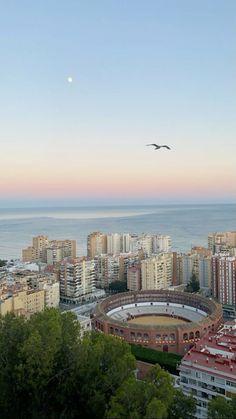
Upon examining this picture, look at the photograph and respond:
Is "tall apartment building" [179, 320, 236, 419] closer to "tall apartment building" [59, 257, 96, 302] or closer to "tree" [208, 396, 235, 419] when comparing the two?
"tree" [208, 396, 235, 419]

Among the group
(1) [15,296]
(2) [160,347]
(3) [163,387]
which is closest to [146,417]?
(3) [163,387]

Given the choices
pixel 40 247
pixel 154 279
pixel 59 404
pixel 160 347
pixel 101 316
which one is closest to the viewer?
pixel 59 404

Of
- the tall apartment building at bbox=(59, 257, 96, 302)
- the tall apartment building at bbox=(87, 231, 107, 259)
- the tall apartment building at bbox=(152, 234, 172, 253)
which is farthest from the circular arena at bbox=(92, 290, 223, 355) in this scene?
the tall apartment building at bbox=(87, 231, 107, 259)

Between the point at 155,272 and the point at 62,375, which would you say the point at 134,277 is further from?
the point at 62,375

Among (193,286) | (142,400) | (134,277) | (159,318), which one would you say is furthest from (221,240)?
(142,400)

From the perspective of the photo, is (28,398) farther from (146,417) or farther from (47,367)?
(146,417)

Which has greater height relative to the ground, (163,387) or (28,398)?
(163,387)

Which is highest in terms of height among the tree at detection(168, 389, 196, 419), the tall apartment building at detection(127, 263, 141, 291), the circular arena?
the tree at detection(168, 389, 196, 419)
